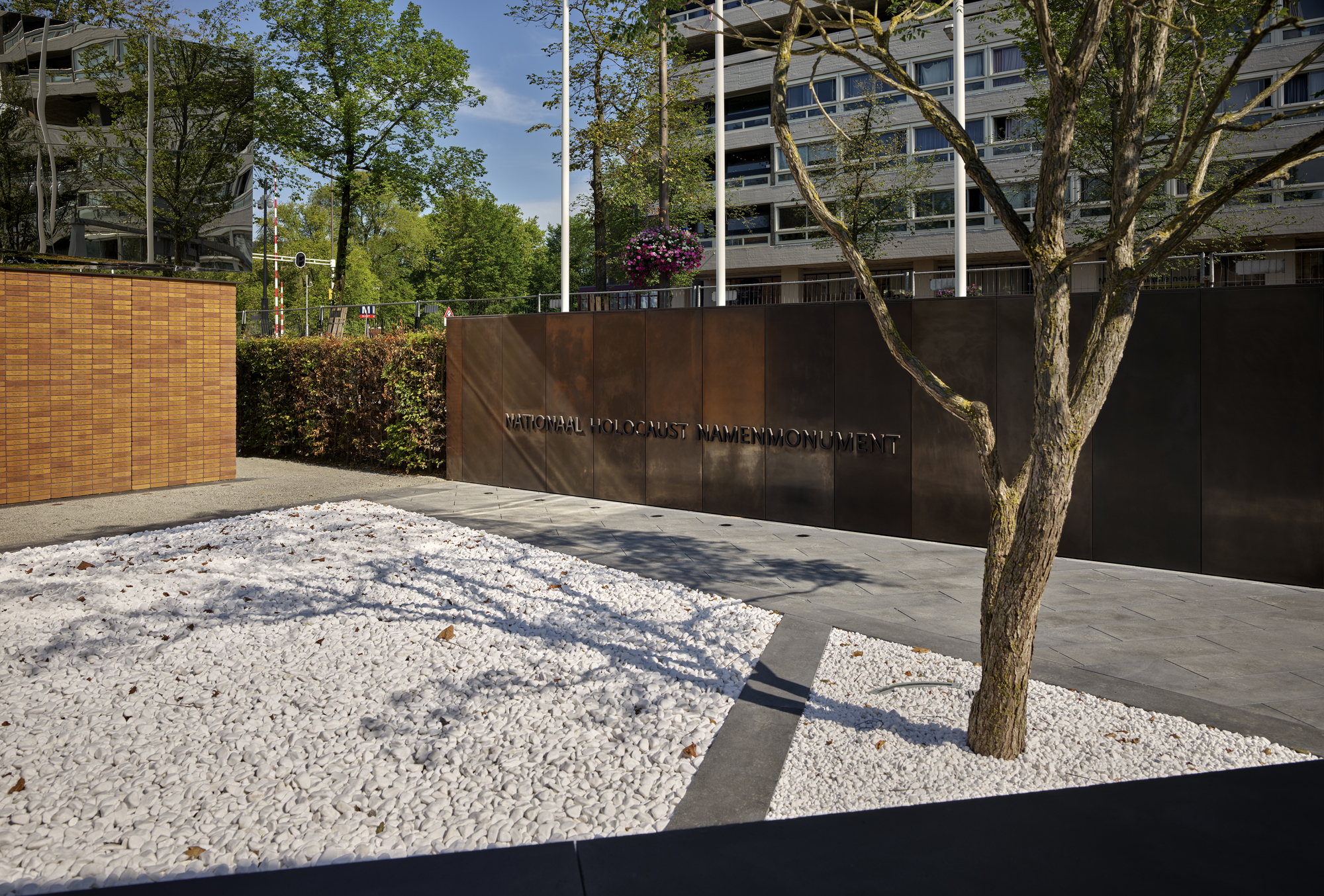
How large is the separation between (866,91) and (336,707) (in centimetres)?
2818

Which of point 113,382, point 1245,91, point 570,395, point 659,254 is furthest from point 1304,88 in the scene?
point 113,382

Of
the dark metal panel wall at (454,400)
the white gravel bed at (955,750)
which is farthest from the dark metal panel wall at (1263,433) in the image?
the dark metal panel wall at (454,400)

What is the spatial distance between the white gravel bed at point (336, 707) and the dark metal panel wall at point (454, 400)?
20.8ft

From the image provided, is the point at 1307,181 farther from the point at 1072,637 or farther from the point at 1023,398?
the point at 1072,637

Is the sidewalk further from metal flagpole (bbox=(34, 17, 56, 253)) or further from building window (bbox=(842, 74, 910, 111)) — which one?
building window (bbox=(842, 74, 910, 111))

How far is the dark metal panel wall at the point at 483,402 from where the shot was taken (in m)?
14.1

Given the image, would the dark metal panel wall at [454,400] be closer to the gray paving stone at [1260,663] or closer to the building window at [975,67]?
the gray paving stone at [1260,663]

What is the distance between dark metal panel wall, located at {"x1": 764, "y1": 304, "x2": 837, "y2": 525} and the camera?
10523 mm

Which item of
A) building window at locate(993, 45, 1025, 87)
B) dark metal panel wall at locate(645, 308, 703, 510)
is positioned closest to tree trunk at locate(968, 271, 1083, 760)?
dark metal panel wall at locate(645, 308, 703, 510)

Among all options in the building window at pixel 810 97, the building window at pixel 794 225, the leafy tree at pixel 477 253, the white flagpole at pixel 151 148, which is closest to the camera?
the white flagpole at pixel 151 148

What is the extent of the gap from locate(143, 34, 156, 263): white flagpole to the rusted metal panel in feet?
22.3

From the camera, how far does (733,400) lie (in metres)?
11.4

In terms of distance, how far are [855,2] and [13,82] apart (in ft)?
75.2

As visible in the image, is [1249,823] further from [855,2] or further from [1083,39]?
[855,2]
